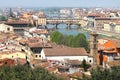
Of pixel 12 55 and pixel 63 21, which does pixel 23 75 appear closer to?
pixel 12 55

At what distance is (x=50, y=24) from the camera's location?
172ft

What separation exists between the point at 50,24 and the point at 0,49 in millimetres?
34259

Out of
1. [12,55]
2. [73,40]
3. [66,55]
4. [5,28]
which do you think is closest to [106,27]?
[5,28]

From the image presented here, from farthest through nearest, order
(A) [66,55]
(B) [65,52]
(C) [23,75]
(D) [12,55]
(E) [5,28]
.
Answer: (E) [5,28] → (B) [65,52] → (A) [66,55] → (D) [12,55] → (C) [23,75]

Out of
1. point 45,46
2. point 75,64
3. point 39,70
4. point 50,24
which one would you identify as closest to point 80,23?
point 50,24

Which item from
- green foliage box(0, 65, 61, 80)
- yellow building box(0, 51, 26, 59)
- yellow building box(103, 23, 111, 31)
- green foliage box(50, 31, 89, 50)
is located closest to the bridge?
yellow building box(103, 23, 111, 31)

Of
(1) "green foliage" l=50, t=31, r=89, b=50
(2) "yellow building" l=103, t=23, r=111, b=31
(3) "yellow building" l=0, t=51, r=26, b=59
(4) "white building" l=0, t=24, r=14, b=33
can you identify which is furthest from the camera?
(2) "yellow building" l=103, t=23, r=111, b=31

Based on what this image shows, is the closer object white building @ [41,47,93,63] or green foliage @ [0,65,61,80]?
green foliage @ [0,65,61,80]

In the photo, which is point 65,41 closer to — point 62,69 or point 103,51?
point 103,51

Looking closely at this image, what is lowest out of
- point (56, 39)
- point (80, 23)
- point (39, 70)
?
point (80, 23)

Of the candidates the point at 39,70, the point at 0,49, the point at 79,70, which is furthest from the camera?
the point at 0,49

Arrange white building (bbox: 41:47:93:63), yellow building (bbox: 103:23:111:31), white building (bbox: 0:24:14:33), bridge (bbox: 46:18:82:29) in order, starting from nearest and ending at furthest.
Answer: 1. white building (bbox: 41:47:93:63)
2. white building (bbox: 0:24:14:33)
3. yellow building (bbox: 103:23:111:31)
4. bridge (bbox: 46:18:82:29)

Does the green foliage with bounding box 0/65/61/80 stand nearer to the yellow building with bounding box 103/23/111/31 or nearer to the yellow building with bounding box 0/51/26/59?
the yellow building with bounding box 0/51/26/59

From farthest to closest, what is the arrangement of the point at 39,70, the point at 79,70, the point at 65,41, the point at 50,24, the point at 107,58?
the point at 50,24
the point at 65,41
the point at 107,58
the point at 79,70
the point at 39,70
